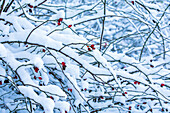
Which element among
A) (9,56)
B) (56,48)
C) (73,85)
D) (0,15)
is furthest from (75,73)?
(0,15)

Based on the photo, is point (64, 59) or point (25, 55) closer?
point (25, 55)

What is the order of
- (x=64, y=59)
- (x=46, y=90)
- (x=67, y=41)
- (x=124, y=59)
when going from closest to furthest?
(x=46, y=90), (x=67, y=41), (x=64, y=59), (x=124, y=59)

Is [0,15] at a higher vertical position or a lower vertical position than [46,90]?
higher

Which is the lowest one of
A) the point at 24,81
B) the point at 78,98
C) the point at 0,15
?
the point at 78,98

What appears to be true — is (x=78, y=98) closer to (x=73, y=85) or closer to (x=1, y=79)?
(x=73, y=85)

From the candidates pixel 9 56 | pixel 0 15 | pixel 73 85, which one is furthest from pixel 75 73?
pixel 0 15

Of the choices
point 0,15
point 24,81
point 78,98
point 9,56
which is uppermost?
point 0,15

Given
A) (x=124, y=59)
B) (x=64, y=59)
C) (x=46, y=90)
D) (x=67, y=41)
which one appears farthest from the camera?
(x=124, y=59)

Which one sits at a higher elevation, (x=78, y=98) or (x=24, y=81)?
(x=24, y=81)

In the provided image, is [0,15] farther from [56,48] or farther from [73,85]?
[73,85]
